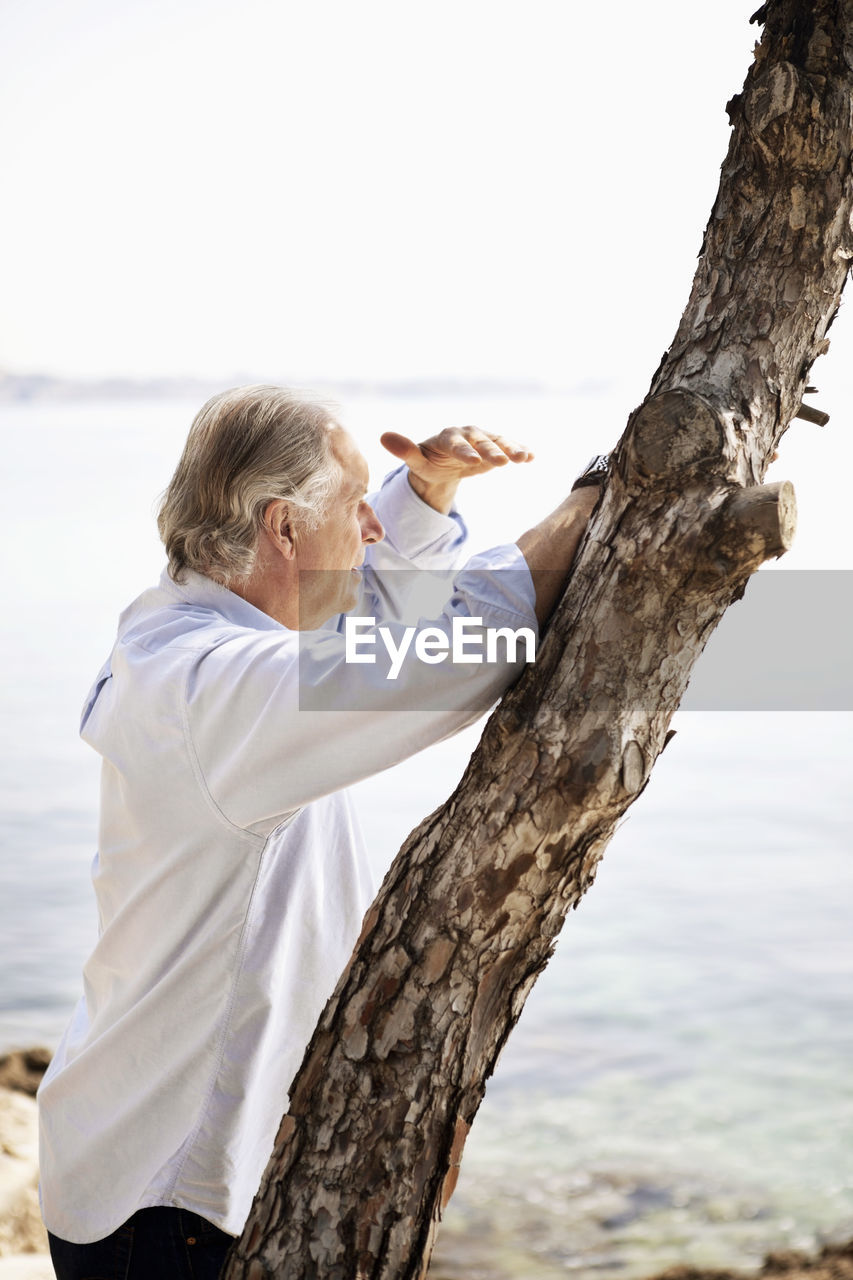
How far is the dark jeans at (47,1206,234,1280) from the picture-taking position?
136cm

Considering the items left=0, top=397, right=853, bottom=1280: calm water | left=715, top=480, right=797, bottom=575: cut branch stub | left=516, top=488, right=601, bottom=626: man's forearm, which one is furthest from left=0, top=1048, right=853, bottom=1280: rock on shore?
left=715, top=480, right=797, bottom=575: cut branch stub

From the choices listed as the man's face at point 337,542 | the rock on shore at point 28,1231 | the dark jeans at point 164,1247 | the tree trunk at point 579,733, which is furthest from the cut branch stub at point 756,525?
the rock on shore at point 28,1231

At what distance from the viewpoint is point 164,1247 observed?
4.45ft

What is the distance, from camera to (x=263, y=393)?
1.49 m

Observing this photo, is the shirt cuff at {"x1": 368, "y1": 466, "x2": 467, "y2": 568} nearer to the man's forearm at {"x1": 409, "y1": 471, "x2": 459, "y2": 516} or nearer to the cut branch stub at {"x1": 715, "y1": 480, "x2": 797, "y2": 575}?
the man's forearm at {"x1": 409, "y1": 471, "x2": 459, "y2": 516}

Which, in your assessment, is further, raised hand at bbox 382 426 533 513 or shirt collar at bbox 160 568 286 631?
shirt collar at bbox 160 568 286 631

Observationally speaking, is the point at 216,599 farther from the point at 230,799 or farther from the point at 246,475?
the point at 230,799

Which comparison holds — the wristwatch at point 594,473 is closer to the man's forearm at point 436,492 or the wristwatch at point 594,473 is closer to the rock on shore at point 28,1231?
the man's forearm at point 436,492

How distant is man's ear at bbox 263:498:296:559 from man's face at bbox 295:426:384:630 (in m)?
0.01

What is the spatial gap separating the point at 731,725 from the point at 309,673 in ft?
27.5

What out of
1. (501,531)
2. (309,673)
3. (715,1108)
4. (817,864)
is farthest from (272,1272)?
(501,531)

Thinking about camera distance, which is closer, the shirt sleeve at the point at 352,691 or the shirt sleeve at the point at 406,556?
the shirt sleeve at the point at 352,691

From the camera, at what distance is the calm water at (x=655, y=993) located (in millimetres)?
3742

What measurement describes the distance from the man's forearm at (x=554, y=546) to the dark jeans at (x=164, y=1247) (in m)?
0.84
